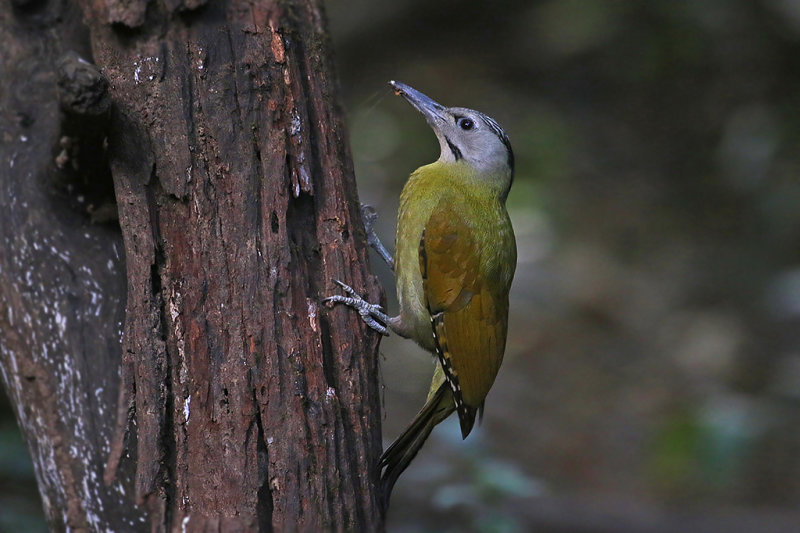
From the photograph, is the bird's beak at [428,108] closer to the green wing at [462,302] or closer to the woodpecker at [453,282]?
the woodpecker at [453,282]

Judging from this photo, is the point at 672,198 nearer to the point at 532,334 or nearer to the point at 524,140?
the point at 524,140

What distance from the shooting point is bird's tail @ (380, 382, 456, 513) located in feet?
8.41

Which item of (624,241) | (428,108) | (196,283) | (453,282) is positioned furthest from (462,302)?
(624,241)

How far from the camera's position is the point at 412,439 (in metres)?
2.92

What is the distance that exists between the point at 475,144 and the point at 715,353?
330 centimetres

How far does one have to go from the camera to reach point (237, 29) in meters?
2.29

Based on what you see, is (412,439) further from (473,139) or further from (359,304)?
(473,139)

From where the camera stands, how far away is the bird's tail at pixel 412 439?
256cm

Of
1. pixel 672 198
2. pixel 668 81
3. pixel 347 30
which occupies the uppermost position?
pixel 668 81

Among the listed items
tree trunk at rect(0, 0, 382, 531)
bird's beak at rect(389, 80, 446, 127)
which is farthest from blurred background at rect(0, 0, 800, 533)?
tree trunk at rect(0, 0, 382, 531)

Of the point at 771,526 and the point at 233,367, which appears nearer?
the point at 233,367

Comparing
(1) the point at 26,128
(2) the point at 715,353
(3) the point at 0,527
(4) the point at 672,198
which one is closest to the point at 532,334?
(2) the point at 715,353

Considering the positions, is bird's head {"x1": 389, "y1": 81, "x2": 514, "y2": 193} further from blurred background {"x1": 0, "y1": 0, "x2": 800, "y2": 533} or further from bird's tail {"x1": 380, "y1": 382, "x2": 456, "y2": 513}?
bird's tail {"x1": 380, "y1": 382, "x2": 456, "y2": 513}

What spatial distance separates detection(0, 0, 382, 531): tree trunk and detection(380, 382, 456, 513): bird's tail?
26 centimetres
